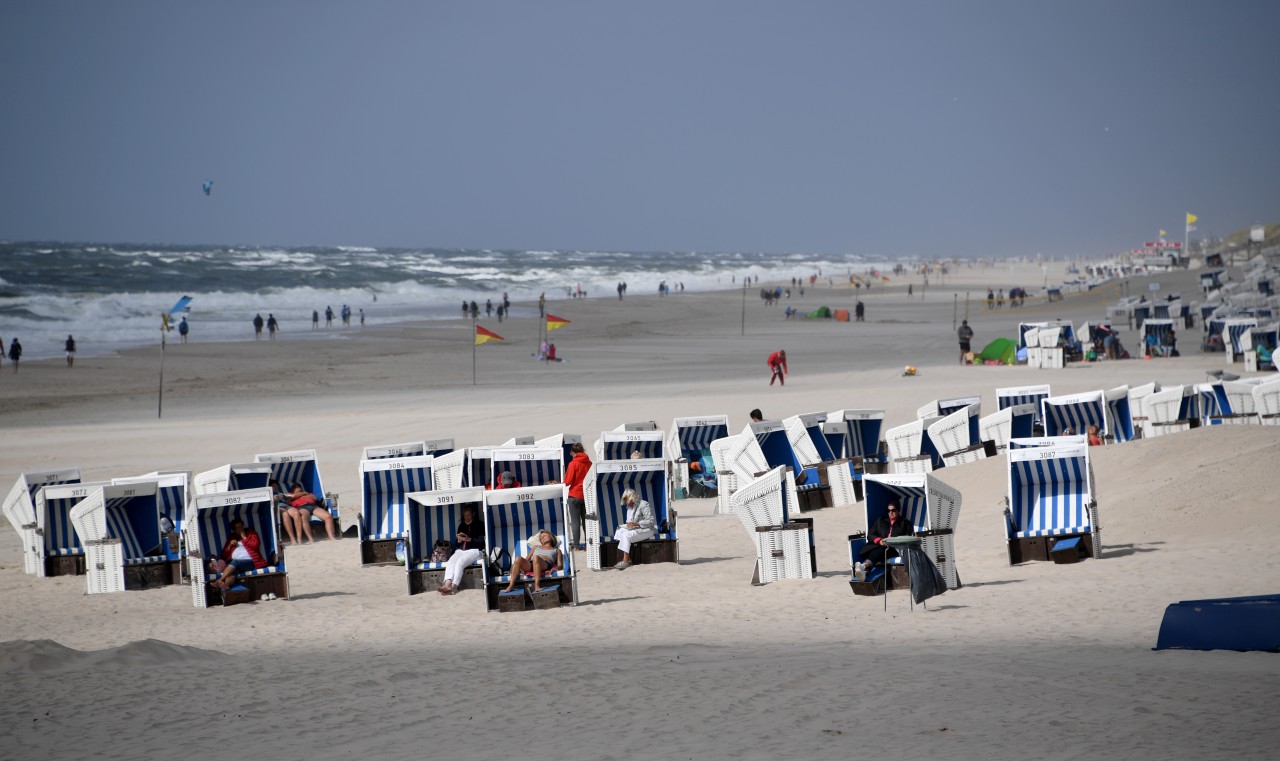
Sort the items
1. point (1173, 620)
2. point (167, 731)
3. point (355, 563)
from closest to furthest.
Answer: point (167, 731)
point (1173, 620)
point (355, 563)

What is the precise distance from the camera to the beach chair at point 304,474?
15594mm

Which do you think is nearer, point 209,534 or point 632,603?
point 632,603

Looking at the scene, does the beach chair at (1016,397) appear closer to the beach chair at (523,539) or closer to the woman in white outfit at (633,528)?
the woman in white outfit at (633,528)

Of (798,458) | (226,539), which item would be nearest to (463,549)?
(226,539)

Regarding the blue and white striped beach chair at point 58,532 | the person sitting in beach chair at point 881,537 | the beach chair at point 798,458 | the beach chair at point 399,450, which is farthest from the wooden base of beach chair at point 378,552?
the person sitting in beach chair at point 881,537

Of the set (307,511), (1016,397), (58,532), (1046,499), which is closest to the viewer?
(1046,499)

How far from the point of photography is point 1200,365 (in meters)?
29.7

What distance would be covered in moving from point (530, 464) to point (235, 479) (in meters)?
3.51

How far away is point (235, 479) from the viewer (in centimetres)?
1452

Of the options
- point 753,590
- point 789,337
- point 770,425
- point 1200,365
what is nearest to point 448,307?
point 789,337

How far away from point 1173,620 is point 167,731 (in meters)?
6.02

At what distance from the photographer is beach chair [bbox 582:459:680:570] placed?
42.1ft

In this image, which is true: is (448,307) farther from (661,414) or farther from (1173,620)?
(1173,620)

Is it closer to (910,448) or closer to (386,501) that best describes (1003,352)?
(910,448)
